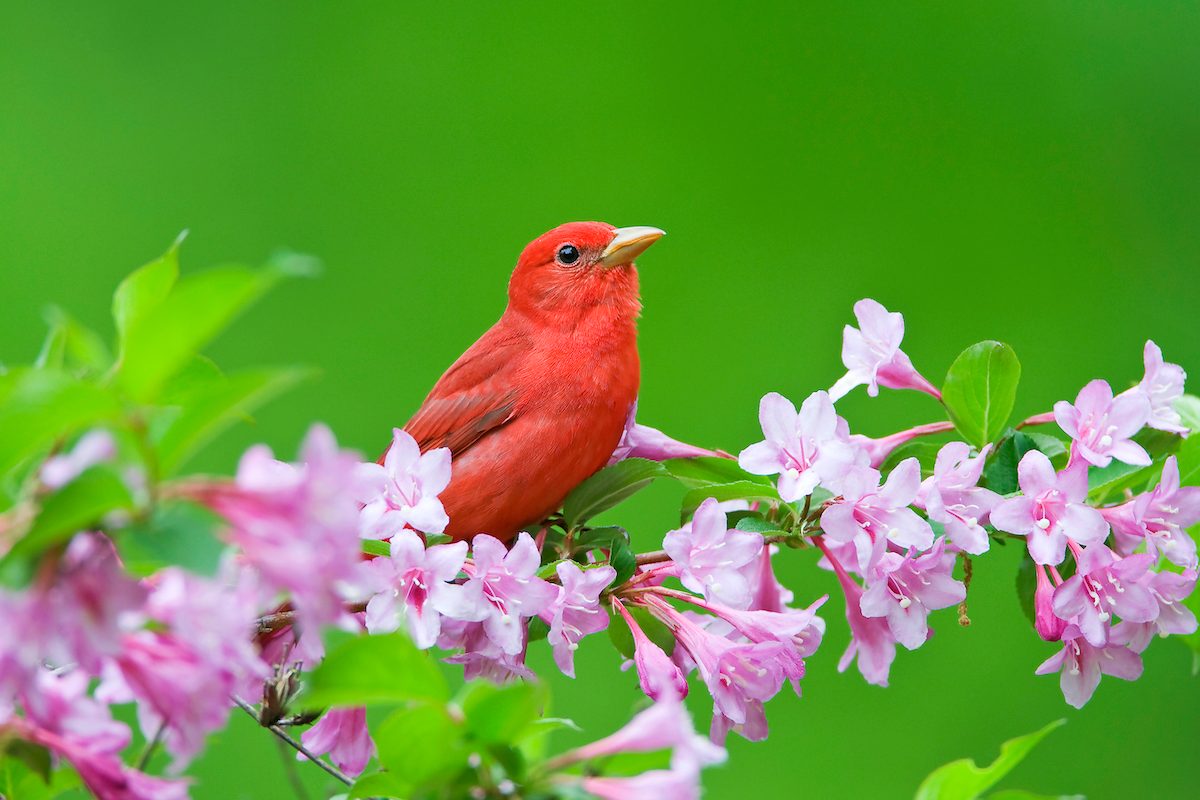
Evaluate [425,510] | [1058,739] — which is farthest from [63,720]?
[1058,739]

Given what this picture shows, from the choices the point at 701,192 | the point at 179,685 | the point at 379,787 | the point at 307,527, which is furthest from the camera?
the point at 701,192

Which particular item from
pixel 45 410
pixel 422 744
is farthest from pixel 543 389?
pixel 45 410

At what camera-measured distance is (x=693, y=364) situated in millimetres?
5328

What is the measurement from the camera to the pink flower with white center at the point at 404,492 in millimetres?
1391

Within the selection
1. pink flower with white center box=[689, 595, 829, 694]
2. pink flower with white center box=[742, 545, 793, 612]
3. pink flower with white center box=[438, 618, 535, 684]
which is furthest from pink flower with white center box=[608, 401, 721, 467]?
pink flower with white center box=[438, 618, 535, 684]

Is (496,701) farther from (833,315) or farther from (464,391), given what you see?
(833,315)

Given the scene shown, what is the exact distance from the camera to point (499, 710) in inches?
38.5

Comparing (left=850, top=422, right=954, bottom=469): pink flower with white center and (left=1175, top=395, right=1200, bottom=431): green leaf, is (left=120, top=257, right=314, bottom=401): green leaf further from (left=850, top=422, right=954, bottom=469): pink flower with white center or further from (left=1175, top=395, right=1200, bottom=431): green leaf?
(left=1175, top=395, right=1200, bottom=431): green leaf

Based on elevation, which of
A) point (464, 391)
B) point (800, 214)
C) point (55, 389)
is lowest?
point (800, 214)

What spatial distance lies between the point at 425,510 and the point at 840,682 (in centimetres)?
369

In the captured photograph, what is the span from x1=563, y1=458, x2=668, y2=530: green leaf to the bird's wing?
38 cm

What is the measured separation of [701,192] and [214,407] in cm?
508

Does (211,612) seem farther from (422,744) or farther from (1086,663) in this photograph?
(1086,663)

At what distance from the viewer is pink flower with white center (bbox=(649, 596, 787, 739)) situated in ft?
4.95
